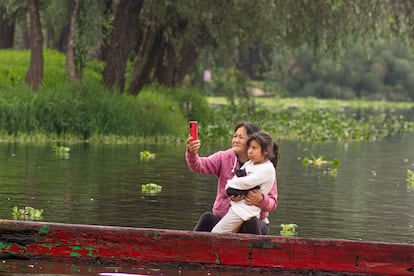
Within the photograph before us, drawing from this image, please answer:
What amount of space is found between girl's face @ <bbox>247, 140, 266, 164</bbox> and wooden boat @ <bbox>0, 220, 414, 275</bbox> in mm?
786

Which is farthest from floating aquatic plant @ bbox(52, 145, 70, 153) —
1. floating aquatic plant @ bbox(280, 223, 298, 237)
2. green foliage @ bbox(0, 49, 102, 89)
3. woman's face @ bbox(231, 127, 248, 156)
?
woman's face @ bbox(231, 127, 248, 156)

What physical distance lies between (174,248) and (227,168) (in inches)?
41.9

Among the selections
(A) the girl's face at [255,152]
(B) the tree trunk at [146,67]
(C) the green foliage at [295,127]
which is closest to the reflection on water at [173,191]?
(A) the girl's face at [255,152]

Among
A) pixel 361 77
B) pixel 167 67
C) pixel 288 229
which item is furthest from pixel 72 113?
pixel 361 77

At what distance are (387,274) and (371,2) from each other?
2265 cm

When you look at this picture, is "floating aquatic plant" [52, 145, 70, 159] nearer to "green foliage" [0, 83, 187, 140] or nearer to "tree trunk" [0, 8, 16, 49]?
"green foliage" [0, 83, 187, 140]

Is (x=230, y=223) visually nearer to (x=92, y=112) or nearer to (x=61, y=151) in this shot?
(x=61, y=151)

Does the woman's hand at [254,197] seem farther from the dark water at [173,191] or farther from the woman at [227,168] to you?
the dark water at [173,191]

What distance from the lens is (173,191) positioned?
18500 millimetres

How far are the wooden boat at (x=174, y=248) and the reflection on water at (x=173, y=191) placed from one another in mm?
3353

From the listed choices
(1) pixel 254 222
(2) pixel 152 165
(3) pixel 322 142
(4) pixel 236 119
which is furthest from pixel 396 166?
(1) pixel 254 222

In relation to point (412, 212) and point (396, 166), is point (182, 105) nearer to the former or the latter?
point (396, 166)

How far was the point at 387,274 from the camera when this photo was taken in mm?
10227

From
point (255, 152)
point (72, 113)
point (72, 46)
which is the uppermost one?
point (72, 46)
